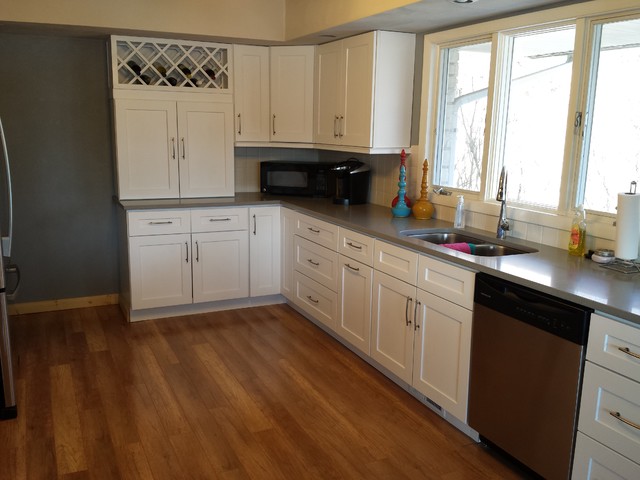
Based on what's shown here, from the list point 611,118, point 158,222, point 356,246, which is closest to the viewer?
point 611,118

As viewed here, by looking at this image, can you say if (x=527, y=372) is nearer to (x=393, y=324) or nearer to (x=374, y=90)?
(x=393, y=324)

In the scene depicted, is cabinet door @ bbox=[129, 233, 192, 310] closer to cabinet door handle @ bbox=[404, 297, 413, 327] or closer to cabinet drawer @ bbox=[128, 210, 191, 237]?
cabinet drawer @ bbox=[128, 210, 191, 237]

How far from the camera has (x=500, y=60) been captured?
3.21 m

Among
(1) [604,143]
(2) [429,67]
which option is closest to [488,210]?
(1) [604,143]

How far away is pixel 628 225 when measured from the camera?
2445mm

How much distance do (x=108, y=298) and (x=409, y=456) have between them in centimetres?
300

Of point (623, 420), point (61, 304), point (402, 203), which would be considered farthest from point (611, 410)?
point (61, 304)

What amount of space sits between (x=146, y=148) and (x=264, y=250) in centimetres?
117

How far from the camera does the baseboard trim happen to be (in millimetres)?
4402

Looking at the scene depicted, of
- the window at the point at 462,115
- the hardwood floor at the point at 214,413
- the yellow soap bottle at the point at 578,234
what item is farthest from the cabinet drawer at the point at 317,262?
the yellow soap bottle at the point at 578,234

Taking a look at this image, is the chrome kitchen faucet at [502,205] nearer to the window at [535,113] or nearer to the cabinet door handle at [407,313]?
the window at [535,113]

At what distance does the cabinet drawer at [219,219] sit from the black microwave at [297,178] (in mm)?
476

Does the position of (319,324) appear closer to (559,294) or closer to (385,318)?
(385,318)

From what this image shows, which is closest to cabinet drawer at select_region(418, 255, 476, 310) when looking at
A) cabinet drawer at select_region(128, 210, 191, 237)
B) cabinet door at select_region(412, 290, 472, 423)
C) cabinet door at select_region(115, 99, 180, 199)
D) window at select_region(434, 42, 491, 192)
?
cabinet door at select_region(412, 290, 472, 423)
